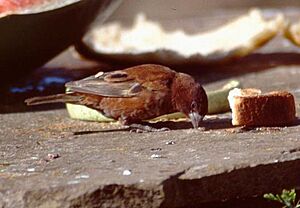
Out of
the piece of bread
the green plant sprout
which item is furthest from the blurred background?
the green plant sprout

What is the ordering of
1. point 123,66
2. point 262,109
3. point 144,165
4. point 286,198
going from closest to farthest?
point 286,198, point 144,165, point 262,109, point 123,66

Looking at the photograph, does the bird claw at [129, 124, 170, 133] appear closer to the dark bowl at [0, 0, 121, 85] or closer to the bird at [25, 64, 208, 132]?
the bird at [25, 64, 208, 132]

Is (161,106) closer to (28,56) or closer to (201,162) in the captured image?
(201,162)

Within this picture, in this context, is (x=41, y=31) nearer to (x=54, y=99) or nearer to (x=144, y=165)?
(x=54, y=99)

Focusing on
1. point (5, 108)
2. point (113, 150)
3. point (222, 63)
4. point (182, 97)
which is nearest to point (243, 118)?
point (182, 97)

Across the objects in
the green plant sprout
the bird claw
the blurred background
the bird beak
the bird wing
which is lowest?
the blurred background

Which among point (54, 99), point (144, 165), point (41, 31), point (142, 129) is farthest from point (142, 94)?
point (41, 31)
